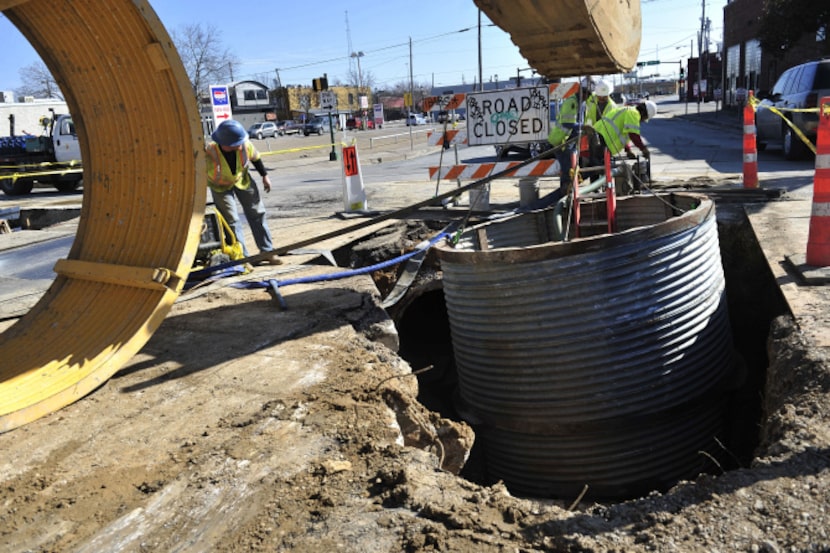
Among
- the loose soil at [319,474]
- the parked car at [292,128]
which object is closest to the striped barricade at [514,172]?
the loose soil at [319,474]

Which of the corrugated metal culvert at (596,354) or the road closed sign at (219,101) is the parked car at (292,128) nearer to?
the road closed sign at (219,101)

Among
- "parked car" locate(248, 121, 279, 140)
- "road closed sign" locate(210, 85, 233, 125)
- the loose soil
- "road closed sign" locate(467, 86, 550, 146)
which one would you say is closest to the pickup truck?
"road closed sign" locate(210, 85, 233, 125)

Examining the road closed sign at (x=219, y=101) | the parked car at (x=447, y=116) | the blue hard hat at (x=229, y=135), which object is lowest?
the parked car at (x=447, y=116)

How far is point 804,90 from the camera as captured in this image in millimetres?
12633

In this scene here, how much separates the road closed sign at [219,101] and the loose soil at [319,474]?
458 inches

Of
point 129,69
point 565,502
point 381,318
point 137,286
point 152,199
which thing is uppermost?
point 129,69

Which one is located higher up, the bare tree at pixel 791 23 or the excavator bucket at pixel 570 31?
the bare tree at pixel 791 23

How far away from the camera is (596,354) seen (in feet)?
15.0

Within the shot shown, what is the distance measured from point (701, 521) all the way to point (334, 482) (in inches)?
56.2

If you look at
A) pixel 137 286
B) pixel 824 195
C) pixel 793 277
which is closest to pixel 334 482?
pixel 137 286

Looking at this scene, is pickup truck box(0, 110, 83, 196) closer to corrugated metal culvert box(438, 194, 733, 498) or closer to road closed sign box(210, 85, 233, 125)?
road closed sign box(210, 85, 233, 125)

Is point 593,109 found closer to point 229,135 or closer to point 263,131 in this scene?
point 229,135

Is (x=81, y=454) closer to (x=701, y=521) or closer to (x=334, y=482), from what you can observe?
(x=334, y=482)

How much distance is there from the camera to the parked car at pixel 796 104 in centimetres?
1216
